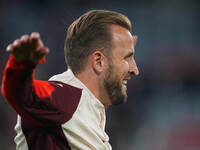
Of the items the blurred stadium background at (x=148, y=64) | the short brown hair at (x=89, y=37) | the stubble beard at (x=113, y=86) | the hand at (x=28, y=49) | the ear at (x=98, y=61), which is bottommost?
the blurred stadium background at (x=148, y=64)

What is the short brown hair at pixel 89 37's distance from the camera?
199cm

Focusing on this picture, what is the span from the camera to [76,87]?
191 centimetres

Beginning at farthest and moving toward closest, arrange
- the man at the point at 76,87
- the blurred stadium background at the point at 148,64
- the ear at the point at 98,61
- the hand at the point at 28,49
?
the blurred stadium background at the point at 148,64 → the ear at the point at 98,61 → the man at the point at 76,87 → the hand at the point at 28,49

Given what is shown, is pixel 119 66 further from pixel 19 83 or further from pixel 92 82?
pixel 19 83

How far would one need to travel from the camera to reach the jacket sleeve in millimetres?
1535

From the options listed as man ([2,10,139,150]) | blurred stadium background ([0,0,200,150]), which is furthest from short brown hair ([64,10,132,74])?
blurred stadium background ([0,0,200,150])

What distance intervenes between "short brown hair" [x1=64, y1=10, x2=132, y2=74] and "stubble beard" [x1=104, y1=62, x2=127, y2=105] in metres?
0.08

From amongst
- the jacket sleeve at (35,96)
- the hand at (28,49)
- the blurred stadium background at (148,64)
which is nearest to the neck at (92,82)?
the jacket sleeve at (35,96)

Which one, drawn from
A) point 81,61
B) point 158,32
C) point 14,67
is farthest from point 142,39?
point 14,67

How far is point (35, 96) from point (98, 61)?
1.38 ft

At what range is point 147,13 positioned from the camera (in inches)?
270

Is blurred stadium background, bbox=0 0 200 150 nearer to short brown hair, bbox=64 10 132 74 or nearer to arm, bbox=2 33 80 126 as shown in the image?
short brown hair, bbox=64 10 132 74

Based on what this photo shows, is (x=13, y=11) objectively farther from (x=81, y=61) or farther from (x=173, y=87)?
(x=81, y=61)

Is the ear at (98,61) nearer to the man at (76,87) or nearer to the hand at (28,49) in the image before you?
the man at (76,87)
